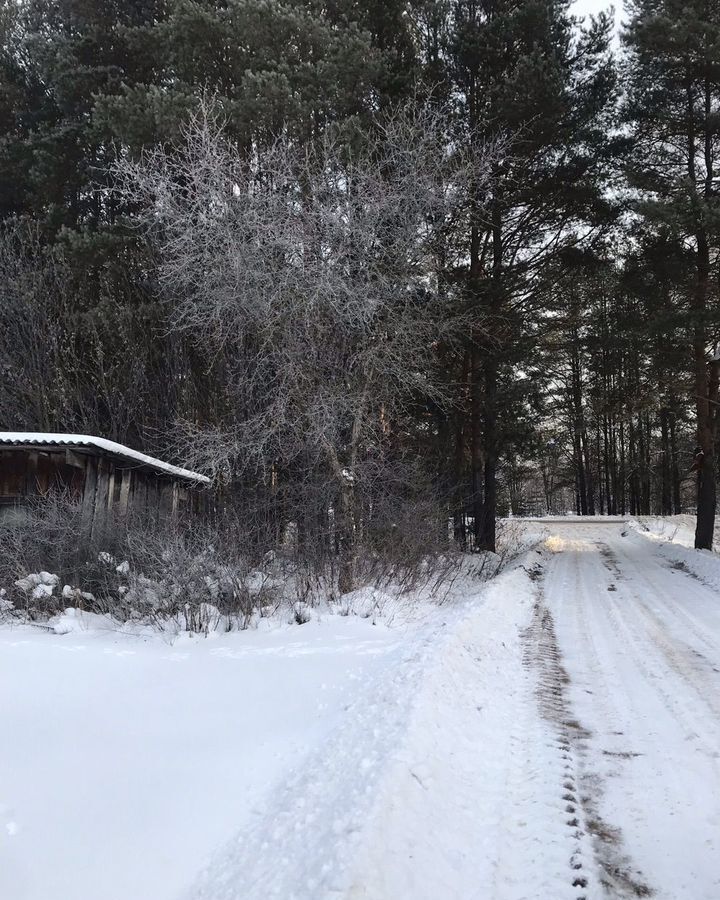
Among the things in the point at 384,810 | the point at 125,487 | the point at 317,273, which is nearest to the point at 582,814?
the point at 384,810

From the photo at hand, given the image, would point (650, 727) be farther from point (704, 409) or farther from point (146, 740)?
point (704, 409)

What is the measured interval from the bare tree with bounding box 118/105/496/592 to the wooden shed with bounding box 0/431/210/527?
4.80 feet

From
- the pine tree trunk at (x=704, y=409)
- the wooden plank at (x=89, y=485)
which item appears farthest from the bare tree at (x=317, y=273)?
the pine tree trunk at (x=704, y=409)

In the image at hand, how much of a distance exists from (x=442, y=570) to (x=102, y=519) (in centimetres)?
605

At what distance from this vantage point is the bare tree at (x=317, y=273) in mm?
10117

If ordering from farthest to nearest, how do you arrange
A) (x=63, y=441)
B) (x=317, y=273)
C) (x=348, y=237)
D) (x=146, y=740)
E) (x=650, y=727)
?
(x=63, y=441)
(x=348, y=237)
(x=317, y=273)
(x=650, y=727)
(x=146, y=740)

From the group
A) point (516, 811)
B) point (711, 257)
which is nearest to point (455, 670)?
point (516, 811)

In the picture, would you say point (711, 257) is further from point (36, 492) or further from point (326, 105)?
point (36, 492)

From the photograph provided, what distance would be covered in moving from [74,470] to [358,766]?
8.97 meters

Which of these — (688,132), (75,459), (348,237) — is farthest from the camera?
(688,132)

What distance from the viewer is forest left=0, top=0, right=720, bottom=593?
34.6ft

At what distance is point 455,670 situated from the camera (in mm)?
5945

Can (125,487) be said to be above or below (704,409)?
below

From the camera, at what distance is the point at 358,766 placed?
3.90 metres
